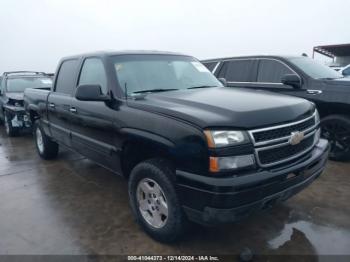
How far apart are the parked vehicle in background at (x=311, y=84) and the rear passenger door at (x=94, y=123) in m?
3.08

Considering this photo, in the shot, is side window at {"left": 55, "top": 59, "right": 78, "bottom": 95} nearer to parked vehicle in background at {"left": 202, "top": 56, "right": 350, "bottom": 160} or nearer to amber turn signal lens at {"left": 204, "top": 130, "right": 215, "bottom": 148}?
amber turn signal lens at {"left": 204, "top": 130, "right": 215, "bottom": 148}

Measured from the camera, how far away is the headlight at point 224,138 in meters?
2.41

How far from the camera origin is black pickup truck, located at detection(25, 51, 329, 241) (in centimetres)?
243

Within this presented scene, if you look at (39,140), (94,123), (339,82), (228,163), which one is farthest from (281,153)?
(39,140)

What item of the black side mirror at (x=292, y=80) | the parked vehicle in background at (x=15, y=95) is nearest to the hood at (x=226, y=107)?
the black side mirror at (x=292, y=80)

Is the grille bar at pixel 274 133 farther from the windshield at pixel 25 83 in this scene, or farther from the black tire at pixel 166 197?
the windshield at pixel 25 83

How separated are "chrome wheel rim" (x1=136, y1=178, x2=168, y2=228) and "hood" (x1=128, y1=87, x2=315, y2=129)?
711 mm

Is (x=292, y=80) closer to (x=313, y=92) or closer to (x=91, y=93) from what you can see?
(x=313, y=92)

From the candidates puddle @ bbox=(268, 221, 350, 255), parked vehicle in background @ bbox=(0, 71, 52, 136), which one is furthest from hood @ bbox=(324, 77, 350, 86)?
parked vehicle in background @ bbox=(0, 71, 52, 136)

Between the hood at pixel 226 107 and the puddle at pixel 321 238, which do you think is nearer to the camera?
the hood at pixel 226 107

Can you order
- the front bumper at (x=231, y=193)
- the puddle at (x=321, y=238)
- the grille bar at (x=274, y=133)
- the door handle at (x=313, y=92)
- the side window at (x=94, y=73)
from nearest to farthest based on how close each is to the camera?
the front bumper at (x=231, y=193), the grille bar at (x=274, y=133), the puddle at (x=321, y=238), the side window at (x=94, y=73), the door handle at (x=313, y=92)

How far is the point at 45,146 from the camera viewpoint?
5.82 m

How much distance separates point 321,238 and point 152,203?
1633mm

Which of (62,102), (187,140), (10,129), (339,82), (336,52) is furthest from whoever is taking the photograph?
(336,52)
